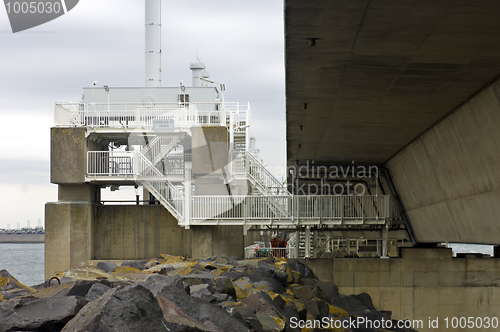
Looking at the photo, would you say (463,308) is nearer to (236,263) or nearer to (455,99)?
(236,263)

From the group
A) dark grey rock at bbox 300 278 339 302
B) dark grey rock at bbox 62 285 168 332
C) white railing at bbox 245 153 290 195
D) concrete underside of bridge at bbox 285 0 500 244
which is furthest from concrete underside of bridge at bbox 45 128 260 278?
dark grey rock at bbox 62 285 168 332

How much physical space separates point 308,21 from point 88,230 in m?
21.1

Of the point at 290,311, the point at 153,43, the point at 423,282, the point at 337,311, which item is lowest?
the point at 423,282

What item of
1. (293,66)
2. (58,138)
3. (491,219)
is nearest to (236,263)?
(491,219)

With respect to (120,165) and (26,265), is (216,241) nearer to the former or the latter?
(120,165)

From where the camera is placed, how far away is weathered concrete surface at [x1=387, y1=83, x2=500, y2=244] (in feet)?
53.4

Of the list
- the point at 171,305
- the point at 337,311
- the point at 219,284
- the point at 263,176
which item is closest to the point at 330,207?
the point at 263,176

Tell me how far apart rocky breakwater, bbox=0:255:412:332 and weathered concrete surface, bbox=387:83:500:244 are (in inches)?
193

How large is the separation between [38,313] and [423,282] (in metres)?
21.7

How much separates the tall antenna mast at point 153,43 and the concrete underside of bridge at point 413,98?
83.5 feet

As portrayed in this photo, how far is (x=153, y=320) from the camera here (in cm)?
753

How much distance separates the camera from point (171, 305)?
912 centimetres

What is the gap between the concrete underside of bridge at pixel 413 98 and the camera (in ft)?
33.6

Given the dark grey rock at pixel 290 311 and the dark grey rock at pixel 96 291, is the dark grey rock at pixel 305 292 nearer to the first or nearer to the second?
the dark grey rock at pixel 290 311
